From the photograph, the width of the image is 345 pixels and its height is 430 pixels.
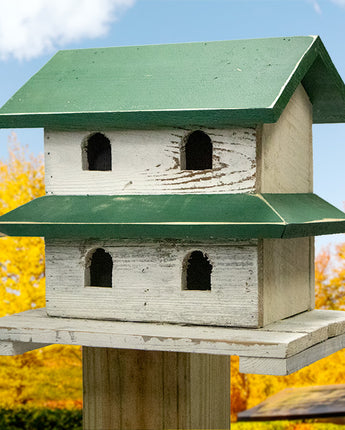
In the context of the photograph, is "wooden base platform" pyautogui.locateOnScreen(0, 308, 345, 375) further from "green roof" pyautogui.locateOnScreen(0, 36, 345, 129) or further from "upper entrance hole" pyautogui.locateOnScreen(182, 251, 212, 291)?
"green roof" pyautogui.locateOnScreen(0, 36, 345, 129)

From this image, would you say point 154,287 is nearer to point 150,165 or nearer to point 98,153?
point 150,165

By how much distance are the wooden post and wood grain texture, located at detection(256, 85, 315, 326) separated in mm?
710

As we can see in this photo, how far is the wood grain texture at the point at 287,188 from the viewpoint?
3627mm

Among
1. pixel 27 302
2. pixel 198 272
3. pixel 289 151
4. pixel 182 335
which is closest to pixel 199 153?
pixel 289 151

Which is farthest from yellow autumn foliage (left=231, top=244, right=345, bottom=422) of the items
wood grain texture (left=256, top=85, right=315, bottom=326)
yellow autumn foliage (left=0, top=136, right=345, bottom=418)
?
wood grain texture (left=256, top=85, right=315, bottom=326)

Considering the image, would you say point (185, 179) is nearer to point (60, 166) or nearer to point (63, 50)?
point (60, 166)

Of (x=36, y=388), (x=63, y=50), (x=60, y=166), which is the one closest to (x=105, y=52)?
(x=63, y=50)

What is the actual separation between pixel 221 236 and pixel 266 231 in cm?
24

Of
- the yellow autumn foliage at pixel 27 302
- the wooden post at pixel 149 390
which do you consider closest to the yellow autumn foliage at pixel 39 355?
the yellow autumn foliage at pixel 27 302

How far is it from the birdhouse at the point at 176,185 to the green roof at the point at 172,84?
0.01 m

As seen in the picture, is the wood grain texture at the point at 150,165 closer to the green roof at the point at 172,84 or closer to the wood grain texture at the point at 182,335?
the green roof at the point at 172,84

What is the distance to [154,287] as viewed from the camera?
3689 millimetres

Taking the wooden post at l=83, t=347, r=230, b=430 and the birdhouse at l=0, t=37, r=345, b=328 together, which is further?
the wooden post at l=83, t=347, r=230, b=430

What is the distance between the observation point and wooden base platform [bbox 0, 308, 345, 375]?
321 cm
